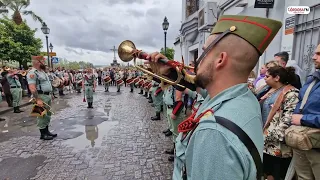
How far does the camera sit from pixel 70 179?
12.1 feet

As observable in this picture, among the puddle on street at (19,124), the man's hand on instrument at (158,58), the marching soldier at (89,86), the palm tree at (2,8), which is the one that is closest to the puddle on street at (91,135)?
the puddle on street at (19,124)

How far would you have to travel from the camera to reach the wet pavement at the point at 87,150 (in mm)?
3896

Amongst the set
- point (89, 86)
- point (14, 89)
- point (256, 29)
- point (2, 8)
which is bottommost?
point (14, 89)

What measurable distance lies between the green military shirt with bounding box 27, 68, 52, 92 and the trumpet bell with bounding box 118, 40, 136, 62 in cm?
378

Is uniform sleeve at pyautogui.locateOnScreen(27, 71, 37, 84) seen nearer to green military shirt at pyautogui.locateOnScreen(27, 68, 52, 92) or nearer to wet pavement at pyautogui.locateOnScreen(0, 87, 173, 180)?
green military shirt at pyautogui.locateOnScreen(27, 68, 52, 92)

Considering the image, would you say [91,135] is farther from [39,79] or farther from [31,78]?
[31,78]

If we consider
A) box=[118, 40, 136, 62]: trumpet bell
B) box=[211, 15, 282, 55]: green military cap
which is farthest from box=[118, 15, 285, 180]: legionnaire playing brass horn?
box=[118, 40, 136, 62]: trumpet bell

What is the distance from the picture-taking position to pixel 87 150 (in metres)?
4.92

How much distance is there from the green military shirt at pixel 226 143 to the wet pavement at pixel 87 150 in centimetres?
310

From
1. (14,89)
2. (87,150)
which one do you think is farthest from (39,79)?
(14,89)

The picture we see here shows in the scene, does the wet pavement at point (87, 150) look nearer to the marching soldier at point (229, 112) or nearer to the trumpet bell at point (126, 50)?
the trumpet bell at point (126, 50)

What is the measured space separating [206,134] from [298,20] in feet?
20.8

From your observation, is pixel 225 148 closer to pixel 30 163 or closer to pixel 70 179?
pixel 70 179

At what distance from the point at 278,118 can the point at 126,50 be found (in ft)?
7.13
